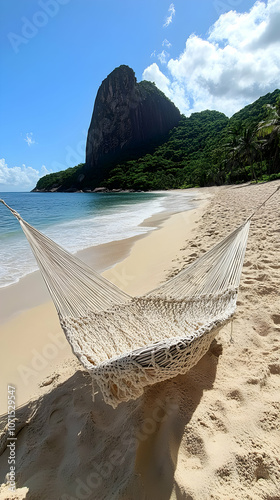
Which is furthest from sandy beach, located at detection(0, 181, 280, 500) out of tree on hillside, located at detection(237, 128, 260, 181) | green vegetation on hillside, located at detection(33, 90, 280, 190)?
tree on hillside, located at detection(237, 128, 260, 181)

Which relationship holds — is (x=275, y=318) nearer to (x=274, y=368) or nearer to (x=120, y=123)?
(x=274, y=368)

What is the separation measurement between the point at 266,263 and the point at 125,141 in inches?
2235

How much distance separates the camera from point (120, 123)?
52.8 m

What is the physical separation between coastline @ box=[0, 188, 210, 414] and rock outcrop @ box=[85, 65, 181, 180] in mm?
51444

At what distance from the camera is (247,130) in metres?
16.2

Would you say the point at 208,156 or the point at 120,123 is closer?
the point at 208,156

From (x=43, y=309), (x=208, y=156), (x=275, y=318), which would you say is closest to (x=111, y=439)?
(x=275, y=318)

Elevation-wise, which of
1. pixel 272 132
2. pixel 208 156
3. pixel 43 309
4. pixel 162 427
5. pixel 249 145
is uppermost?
pixel 208 156

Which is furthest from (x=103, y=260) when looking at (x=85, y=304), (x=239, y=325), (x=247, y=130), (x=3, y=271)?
(x=247, y=130)

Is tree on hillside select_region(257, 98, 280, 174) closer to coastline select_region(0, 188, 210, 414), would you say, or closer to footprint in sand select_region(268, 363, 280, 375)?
coastline select_region(0, 188, 210, 414)

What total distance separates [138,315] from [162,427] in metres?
0.53

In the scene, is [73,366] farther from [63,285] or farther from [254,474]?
[254,474]

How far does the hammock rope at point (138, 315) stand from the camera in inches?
29.1

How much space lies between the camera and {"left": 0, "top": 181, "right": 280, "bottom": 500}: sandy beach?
714 mm
